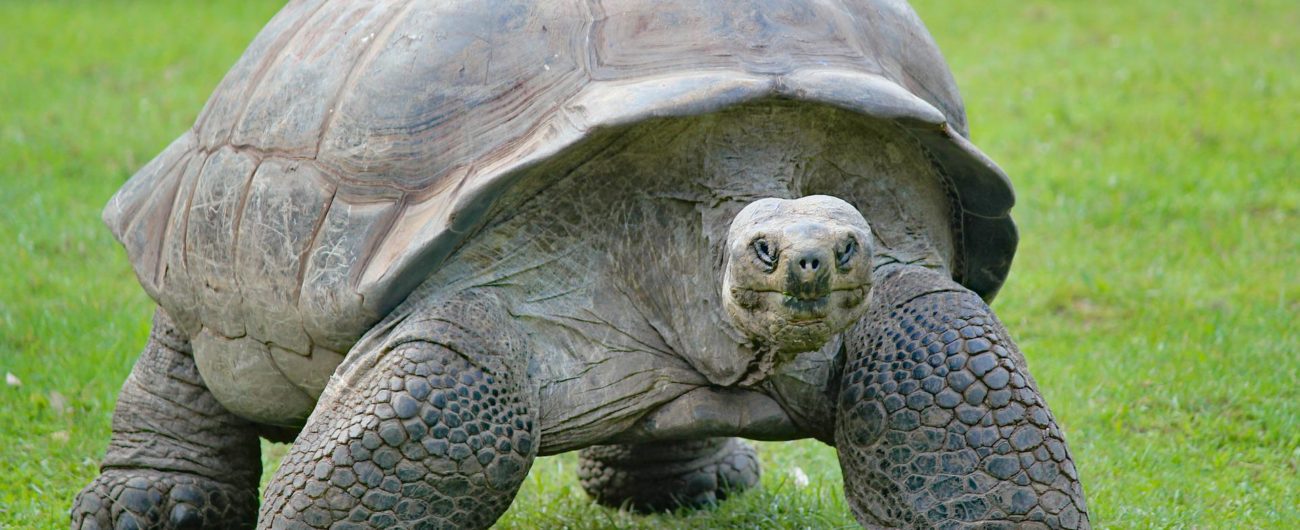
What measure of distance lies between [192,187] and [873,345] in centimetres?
172

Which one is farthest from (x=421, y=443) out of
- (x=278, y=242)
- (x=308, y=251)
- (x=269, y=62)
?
(x=269, y=62)

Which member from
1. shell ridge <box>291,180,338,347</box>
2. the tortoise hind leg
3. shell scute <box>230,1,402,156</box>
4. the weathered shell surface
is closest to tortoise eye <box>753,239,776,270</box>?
the weathered shell surface

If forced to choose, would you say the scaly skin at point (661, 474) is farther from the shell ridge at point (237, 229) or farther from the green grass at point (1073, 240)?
the shell ridge at point (237, 229)

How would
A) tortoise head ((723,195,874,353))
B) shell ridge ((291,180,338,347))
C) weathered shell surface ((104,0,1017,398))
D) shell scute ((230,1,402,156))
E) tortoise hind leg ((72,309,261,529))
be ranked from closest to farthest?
tortoise head ((723,195,874,353)) → weathered shell surface ((104,0,1017,398)) → shell ridge ((291,180,338,347)) → shell scute ((230,1,402,156)) → tortoise hind leg ((72,309,261,529))

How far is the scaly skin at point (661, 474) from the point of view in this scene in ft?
14.0

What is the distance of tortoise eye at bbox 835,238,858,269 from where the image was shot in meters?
2.57

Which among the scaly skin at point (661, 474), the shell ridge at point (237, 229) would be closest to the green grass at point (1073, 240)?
the scaly skin at point (661, 474)

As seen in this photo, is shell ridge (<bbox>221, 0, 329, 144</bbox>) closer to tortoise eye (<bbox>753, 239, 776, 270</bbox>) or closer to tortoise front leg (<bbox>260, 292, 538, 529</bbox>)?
tortoise front leg (<bbox>260, 292, 538, 529</bbox>)

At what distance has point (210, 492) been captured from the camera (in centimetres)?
388

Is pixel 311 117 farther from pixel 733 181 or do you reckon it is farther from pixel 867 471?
pixel 867 471

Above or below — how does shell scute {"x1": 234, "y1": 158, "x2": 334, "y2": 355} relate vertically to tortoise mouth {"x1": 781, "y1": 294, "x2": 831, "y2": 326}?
above

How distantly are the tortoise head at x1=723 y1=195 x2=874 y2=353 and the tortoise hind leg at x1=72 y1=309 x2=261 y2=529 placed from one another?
1.78 m

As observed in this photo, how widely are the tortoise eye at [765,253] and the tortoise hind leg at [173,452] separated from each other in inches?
74.5

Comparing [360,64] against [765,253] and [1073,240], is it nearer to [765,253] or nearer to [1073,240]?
[765,253]
